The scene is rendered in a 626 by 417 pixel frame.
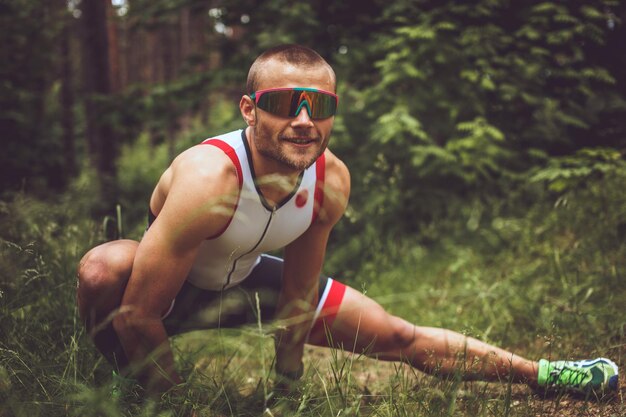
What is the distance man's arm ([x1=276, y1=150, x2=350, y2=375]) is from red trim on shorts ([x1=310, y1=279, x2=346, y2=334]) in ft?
0.19

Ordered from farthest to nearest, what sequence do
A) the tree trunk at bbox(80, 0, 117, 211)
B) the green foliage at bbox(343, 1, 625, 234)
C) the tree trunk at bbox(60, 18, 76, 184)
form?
the tree trunk at bbox(60, 18, 76, 184) → the tree trunk at bbox(80, 0, 117, 211) → the green foliage at bbox(343, 1, 625, 234)

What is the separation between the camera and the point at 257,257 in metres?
2.29

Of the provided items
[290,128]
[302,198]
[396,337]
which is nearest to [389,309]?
[396,337]

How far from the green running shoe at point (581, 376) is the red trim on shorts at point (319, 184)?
1.07 m

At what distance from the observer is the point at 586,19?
4078mm

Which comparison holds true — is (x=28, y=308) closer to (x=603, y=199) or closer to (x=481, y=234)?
(x=481, y=234)

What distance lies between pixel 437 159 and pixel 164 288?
2878 millimetres

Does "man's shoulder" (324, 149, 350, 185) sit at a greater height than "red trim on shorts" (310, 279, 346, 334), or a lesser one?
greater

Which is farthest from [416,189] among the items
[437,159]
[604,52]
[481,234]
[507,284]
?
[604,52]

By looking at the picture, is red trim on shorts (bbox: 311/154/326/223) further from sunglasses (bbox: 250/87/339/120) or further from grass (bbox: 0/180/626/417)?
grass (bbox: 0/180/626/417)

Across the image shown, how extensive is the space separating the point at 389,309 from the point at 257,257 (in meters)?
1.50

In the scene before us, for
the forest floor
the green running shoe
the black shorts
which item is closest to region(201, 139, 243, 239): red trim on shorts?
the black shorts

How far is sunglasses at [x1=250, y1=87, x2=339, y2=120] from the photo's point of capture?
1.81 meters

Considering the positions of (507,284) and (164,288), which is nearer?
(164,288)
